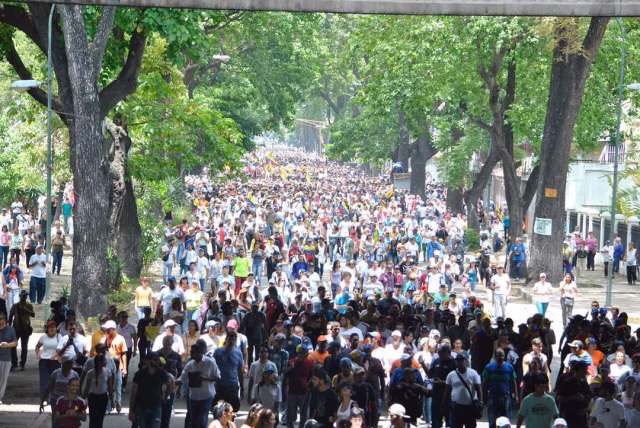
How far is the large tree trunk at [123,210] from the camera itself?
29.5 m

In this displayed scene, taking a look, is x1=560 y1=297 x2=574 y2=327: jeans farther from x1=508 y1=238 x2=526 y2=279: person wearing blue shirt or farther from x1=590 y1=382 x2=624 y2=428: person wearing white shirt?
x1=590 y1=382 x2=624 y2=428: person wearing white shirt

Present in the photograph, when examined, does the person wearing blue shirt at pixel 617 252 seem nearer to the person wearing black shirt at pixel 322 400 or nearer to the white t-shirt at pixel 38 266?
the white t-shirt at pixel 38 266

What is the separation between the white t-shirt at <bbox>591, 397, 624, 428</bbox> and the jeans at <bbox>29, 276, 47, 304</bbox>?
1656 cm

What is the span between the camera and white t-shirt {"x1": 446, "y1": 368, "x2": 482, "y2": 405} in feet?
47.4

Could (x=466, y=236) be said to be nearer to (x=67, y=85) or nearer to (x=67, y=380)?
(x=67, y=85)

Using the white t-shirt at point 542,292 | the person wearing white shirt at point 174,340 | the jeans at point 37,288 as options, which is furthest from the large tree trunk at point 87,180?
the person wearing white shirt at point 174,340

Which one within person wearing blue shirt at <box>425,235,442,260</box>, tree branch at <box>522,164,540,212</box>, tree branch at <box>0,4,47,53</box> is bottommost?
person wearing blue shirt at <box>425,235,442,260</box>

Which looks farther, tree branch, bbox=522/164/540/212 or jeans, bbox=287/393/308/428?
tree branch, bbox=522/164/540/212

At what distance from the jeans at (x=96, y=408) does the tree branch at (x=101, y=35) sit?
10858 mm

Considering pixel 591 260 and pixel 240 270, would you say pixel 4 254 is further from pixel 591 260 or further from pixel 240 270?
pixel 591 260

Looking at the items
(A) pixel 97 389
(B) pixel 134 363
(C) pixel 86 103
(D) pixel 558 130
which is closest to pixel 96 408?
(A) pixel 97 389

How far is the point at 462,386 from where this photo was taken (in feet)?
47.6

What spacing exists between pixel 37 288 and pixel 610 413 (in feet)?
55.4

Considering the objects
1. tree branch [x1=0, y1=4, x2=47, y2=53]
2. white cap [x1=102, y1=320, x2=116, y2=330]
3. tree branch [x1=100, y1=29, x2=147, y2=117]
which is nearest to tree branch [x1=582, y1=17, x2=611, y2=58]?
tree branch [x1=100, y1=29, x2=147, y2=117]
